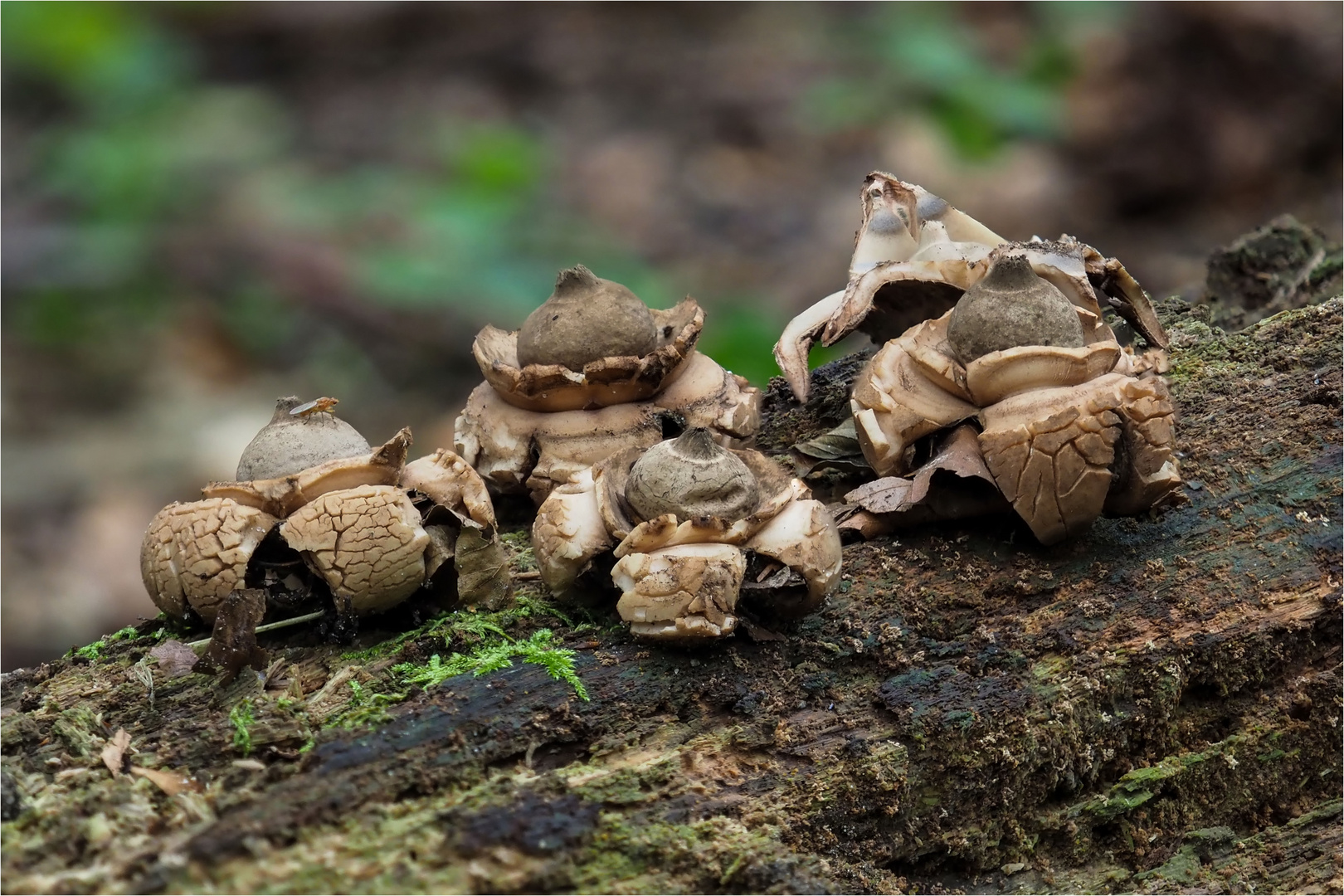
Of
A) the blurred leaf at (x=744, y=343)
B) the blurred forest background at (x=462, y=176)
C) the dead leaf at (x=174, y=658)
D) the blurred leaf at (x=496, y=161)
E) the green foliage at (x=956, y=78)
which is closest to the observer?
the dead leaf at (x=174, y=658)

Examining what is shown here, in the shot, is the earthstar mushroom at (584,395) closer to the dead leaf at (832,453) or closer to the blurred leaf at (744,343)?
the dead leaf at (832,453)

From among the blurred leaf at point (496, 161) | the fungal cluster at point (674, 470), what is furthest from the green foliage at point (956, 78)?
the fungal cluster at point (674, 470)

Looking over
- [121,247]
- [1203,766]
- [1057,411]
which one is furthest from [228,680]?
[121,247]

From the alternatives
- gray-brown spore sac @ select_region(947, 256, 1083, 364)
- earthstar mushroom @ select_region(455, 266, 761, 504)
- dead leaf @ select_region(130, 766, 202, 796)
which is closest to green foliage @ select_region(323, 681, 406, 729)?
dead leaf @ select_region(130, 766, 202, 796)

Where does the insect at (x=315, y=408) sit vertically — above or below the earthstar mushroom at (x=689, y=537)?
above

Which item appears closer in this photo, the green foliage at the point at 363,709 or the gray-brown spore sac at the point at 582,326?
the green foliage at the point at 363,709

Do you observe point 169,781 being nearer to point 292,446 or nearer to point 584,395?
point 292,446

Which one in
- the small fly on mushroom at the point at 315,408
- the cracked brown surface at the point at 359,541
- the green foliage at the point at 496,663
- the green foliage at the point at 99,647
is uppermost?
the small fly on mushroom at the point at 315,408

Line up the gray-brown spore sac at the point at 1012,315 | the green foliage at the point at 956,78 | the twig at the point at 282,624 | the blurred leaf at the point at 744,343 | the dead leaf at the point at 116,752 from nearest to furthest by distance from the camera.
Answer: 1. the dead leaf at the point at 116,752
2. the twig at the point at 282,624
3. the gray-brown spore sac at the point at 1012,315
4. the blurred leaf at the point at 744,343
5. the green foliage at the point at 956,78
